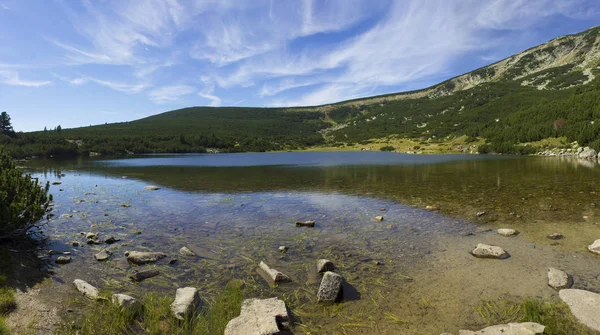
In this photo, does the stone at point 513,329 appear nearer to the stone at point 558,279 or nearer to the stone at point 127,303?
the stone at point 558,279

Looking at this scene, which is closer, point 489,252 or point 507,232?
point 489,252

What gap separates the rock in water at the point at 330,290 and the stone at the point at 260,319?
1322mm

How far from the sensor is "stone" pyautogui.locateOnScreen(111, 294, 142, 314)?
7.66 meters

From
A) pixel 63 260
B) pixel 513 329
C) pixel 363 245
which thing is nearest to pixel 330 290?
pixel 513 329

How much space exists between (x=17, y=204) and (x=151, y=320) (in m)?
9.35

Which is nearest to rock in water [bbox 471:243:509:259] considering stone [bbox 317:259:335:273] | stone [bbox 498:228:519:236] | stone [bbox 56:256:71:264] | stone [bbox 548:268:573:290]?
stone [bbox 548:268:573:290]

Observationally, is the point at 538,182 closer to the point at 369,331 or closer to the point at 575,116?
the point at 369,331

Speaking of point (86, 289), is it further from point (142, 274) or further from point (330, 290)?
point (330, 290)

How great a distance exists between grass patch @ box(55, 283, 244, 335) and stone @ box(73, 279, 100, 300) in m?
0.30

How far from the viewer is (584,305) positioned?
7.27 m

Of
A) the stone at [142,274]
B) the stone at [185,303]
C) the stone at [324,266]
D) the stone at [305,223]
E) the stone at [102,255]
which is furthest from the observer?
the stone at [305,223]

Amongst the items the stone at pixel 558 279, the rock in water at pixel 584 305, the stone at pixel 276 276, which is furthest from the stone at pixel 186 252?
the stone at pixel 558 279

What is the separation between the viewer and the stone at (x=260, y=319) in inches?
261

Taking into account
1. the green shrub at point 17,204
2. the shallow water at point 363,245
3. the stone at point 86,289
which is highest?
the green shrub at point 17,204
